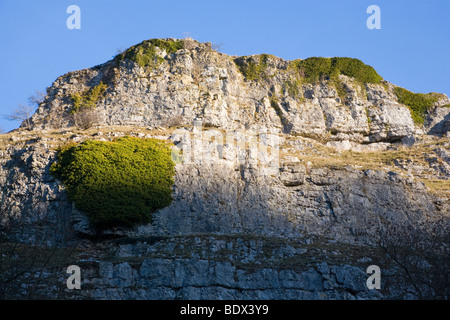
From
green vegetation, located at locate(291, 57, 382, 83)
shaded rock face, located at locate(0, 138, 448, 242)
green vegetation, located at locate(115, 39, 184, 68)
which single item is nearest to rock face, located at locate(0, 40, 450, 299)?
shaded rock face, located at locate(0, 138, 448, 242)

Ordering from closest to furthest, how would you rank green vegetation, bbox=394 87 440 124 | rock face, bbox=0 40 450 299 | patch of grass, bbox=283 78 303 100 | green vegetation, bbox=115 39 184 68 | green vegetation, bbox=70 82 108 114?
1. rock face, bbox=0 40 450 299
2. green vegetation, bbox=70 82 108 114
3. green vegetation, bbox=115 39 184 68
4. patch of grass, bbox=283 78 303 100
5. green vegetation, bbox=394 87 440 124

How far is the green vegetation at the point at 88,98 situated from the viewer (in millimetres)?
34688

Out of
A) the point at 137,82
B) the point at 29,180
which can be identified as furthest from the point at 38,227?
the point at 137,82

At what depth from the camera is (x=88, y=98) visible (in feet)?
116

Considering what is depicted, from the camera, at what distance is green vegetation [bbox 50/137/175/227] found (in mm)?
24156

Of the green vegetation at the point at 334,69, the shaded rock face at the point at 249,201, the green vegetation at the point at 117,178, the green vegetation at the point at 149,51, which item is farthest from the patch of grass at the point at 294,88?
the green vegetation at the point at 117,178

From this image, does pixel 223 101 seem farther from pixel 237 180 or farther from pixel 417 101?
pixel 417 101

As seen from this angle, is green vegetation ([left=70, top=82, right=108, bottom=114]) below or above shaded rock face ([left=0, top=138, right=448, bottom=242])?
above

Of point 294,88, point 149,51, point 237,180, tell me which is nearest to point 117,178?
point 237,180

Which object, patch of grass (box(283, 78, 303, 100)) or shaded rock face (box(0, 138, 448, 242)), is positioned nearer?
shaded rock face (box(0, 138, 448, 242))

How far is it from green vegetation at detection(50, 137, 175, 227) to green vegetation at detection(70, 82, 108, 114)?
27.2 ft

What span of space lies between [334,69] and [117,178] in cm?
2190

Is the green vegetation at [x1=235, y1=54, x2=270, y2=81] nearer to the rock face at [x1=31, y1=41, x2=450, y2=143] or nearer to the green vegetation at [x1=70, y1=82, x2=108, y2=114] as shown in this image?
the rock face at [x1=31, y1=41, x2=450, y2=143]

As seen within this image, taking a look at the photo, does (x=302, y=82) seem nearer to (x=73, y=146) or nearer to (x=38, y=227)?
(x=73, y=146)
